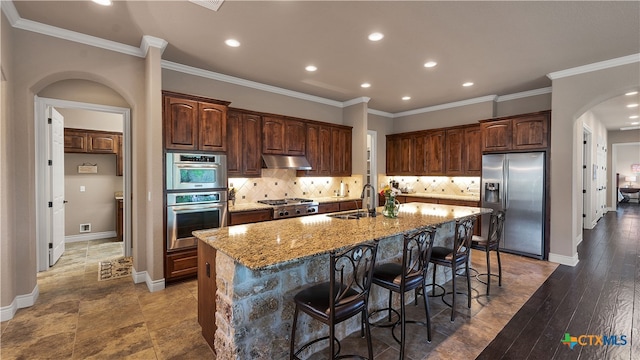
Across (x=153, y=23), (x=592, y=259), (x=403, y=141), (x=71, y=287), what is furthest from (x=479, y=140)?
(x=71, y=287)

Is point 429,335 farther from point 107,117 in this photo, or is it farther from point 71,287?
point 107,117

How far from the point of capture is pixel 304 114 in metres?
5.89

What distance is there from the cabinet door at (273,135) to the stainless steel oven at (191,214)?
4.30 feet

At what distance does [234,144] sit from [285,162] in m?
0.97

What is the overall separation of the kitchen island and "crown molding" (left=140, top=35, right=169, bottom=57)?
8.43 ft

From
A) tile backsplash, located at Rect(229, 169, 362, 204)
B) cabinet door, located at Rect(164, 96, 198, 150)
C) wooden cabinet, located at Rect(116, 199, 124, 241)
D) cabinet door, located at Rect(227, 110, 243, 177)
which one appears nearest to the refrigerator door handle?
tile backsplash, located at Rect(229, 169, 362, 204)

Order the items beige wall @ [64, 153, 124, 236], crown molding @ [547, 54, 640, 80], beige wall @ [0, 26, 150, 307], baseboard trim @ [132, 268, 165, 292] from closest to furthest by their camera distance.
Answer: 1. beige wall @ [0, 26, 150, 307]
2. baseboard trim @ [132, 268, 165, 292]
3. crown molding @ [547, 54, 640, 80]
4. beige wall @ [64, 153, 124, 236]

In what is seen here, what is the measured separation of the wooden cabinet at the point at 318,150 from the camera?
5.61 metres

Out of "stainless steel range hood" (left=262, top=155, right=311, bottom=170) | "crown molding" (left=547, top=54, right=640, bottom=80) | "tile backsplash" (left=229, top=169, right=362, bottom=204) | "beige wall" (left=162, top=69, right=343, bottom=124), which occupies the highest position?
"crown molding" (left=547, top=54, right=640, bottom=80)

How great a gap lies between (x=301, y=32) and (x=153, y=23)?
1611 mm

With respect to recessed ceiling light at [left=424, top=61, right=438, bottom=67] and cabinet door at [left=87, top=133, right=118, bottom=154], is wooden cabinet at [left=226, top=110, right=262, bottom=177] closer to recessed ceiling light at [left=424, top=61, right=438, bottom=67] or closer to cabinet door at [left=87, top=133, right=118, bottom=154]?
recessed ceiling light at [left=424, top=61, right=438, bottom=67]

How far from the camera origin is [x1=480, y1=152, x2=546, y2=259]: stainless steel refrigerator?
15.7ft

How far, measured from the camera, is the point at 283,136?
5.22 meters

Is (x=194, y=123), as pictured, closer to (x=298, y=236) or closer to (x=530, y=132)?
(x=298, y=236)
